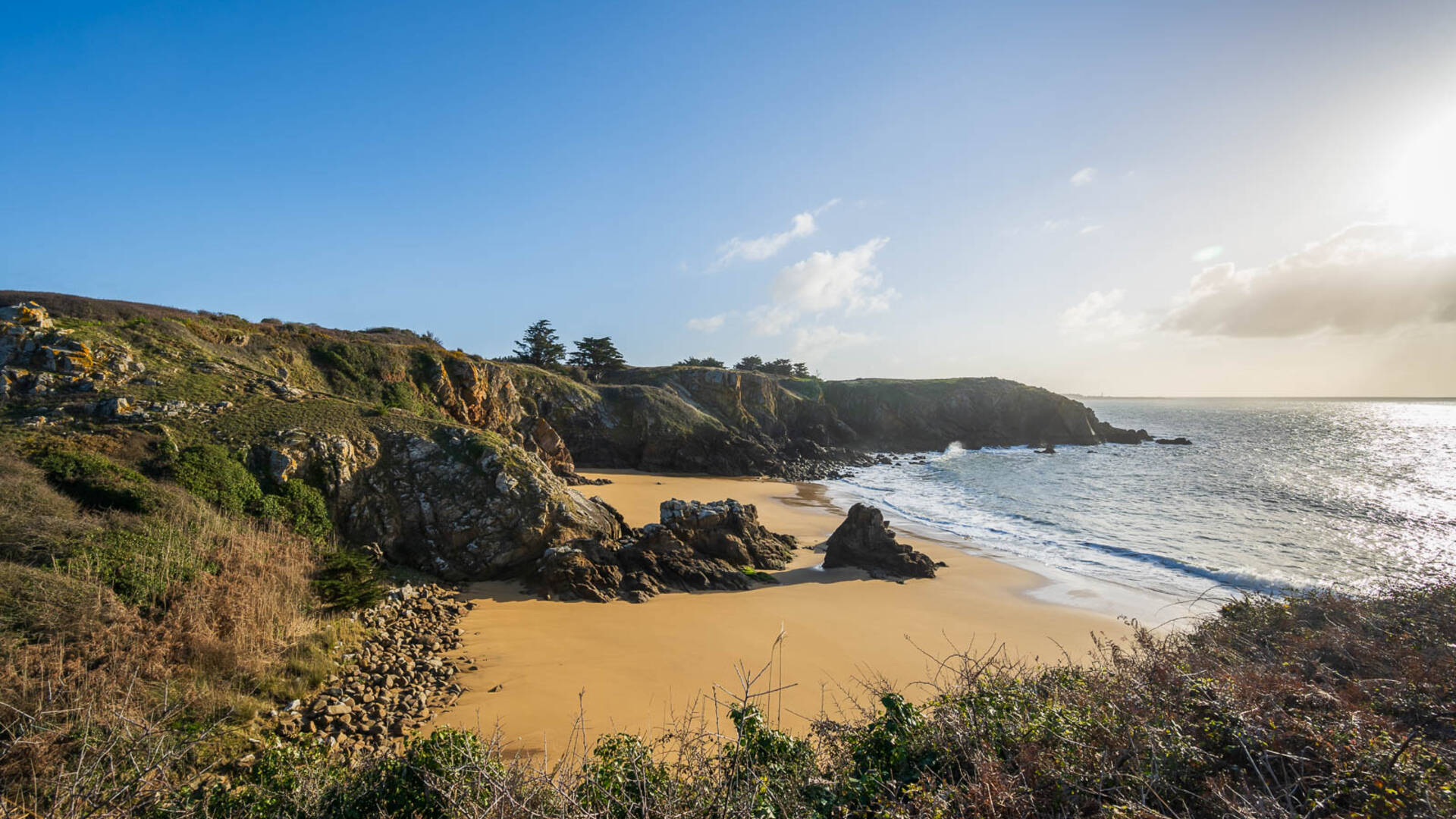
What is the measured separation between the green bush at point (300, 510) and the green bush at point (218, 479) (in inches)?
10.8

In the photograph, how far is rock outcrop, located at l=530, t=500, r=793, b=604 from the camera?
1278 cm

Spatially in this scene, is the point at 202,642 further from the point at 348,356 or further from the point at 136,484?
the point at 348,356

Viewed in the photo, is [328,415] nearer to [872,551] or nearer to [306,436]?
[306,436]

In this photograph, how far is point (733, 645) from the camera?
420 inches

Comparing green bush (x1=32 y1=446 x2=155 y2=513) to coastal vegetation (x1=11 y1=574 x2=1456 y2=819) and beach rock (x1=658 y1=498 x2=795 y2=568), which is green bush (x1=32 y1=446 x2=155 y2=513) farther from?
beach rock (x1=658 y1=498 x2=795 y2=568)

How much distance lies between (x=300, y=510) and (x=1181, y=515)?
34.5 meters

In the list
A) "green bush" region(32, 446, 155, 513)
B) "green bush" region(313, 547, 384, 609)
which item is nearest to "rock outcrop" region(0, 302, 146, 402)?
"green bush" region(32, 446, 155, 513)

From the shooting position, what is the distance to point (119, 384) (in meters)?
13.1

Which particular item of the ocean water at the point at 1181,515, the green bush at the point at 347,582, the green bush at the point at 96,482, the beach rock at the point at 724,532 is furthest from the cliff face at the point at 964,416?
the green bush at the point at 96,482

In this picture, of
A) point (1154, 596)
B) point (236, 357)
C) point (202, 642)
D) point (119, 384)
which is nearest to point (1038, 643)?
point (1154, 596)

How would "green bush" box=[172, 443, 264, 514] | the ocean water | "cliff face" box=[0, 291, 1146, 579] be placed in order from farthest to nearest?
1. the ocean water
2. "cliff face" box=[0, 291, 1146, 579]
3. "green bush" box=[172, 443, 264, 514]

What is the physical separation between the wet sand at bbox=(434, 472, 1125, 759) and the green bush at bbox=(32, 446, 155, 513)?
5.86m

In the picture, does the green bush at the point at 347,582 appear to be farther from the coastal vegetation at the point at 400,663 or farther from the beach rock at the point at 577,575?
the beach rock at the point at 577,575

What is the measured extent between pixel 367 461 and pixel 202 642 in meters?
7.32
